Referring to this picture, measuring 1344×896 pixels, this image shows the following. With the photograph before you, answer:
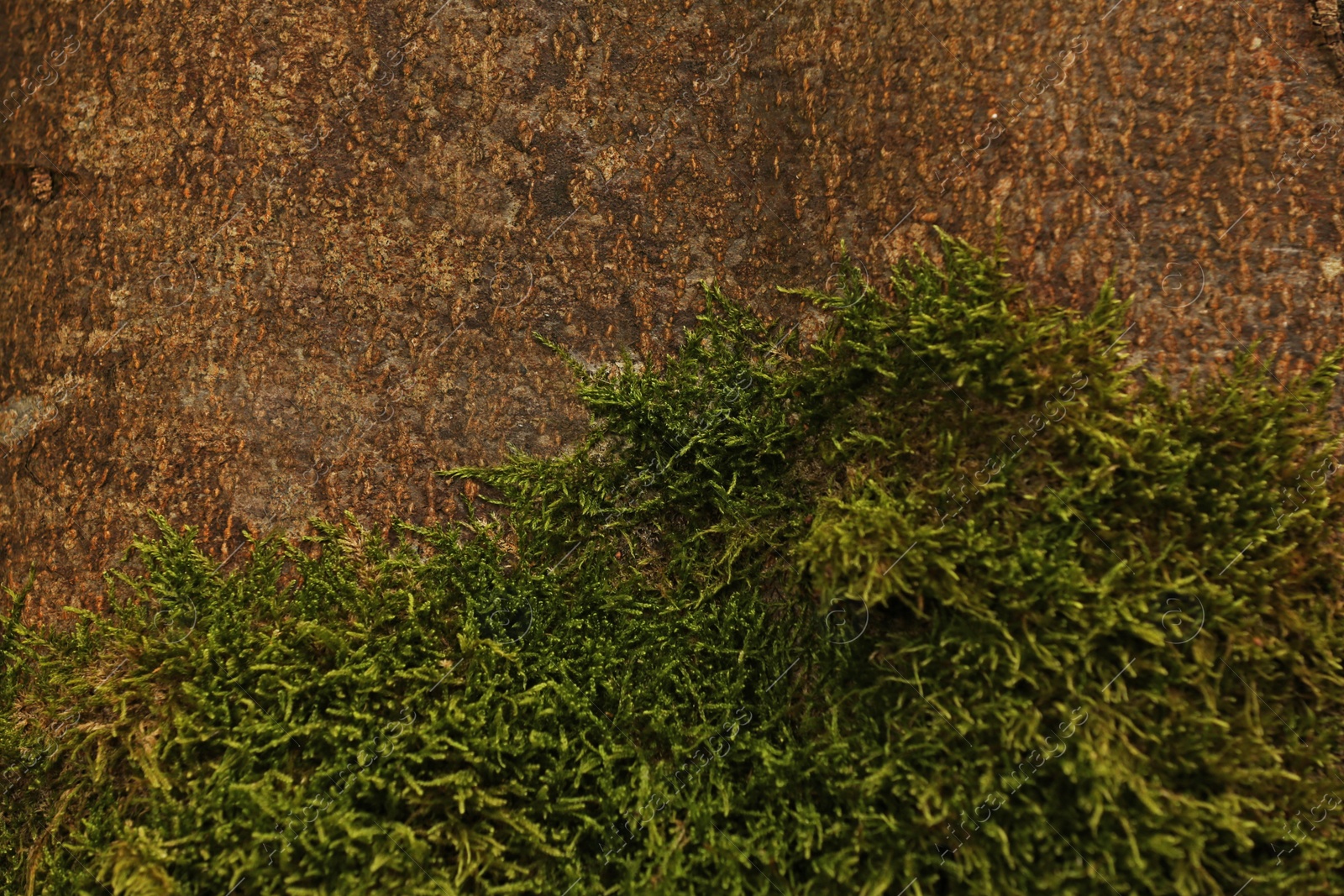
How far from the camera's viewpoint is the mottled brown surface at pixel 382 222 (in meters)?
1.77

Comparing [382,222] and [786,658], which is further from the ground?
[382,222]

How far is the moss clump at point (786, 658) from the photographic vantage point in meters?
1.40

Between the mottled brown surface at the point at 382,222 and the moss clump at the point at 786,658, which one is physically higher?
the mottled brown surface at the point at 382,222

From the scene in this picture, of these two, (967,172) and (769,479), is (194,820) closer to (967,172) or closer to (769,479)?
(769,479)

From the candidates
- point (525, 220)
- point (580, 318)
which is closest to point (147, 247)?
point (525, 220)

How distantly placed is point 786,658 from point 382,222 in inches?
48.6

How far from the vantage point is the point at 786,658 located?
1.64 metres

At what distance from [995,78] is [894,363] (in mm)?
585

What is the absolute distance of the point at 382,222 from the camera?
70.8 inches

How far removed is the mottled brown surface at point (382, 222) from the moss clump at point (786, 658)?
0.46 feet

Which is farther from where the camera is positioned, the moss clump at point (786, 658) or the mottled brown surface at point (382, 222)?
the mottled brown surface at point (382, 222)

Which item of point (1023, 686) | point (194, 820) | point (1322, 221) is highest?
point (1322, 221)

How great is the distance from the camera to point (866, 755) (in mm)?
1507

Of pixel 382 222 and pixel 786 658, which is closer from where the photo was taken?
pixel 786 658
